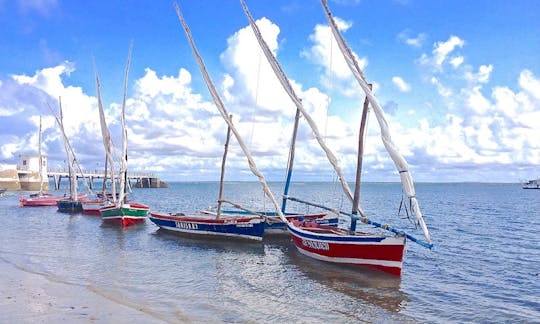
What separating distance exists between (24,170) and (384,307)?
137921 mm

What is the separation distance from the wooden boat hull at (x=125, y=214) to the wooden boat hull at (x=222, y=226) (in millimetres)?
9647

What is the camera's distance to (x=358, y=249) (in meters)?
23.2

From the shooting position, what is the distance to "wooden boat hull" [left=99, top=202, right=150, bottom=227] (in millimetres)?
44875

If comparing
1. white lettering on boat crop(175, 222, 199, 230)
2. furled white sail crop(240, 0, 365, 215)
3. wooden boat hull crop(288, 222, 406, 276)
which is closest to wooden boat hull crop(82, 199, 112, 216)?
white lettering on boat crop(175, 222, 199, 230)

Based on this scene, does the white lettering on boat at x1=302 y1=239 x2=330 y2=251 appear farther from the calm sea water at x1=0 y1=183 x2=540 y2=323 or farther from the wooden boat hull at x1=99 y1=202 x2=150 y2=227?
the wooden boat hull at x1=99 y1=202 x2=150 y2=227

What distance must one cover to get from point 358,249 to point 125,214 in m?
28.9

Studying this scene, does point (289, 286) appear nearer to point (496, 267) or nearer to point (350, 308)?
point (350, 308)

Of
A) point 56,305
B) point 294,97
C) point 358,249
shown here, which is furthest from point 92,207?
point 56,305

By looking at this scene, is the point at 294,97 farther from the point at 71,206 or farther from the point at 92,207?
the point at 71,206

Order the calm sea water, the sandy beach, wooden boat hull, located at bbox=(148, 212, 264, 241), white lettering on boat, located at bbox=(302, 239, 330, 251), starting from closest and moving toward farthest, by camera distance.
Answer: the sandy beach < the calm sea water < white lettering on boat, located at bbox=(302, 239, 330, 251) < wooden boat hull, located at bbox=(148, 212, 264, 241)

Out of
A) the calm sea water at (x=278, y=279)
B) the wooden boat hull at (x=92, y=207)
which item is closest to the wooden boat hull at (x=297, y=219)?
the calm sea water at (x=278, y=279)

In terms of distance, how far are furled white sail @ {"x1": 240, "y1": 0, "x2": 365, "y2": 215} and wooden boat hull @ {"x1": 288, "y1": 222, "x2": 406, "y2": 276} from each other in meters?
2.77

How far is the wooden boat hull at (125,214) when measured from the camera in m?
44.9

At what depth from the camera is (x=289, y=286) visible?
67.9ft
